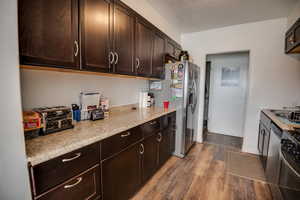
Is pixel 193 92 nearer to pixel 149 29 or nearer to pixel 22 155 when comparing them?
pixel 149 29

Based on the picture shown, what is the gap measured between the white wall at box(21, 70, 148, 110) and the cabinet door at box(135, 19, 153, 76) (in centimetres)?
38

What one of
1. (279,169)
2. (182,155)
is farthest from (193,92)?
(279,169)

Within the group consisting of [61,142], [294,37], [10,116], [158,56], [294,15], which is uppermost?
[294,15]

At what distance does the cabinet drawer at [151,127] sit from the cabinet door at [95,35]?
78 cm

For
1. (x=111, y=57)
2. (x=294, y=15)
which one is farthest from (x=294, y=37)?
(x=111, y=57)

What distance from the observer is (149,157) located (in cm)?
174

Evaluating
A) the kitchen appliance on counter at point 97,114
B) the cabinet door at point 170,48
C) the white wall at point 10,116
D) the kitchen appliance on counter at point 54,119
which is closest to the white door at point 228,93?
the cabinet door at point 170,48

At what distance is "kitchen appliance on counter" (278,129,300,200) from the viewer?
3.15ft

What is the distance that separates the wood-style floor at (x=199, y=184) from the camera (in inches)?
Answer: 63.4

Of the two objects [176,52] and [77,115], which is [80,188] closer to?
[77,115]

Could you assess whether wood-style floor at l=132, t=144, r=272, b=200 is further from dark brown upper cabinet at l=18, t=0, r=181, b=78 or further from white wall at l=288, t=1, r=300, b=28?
white wall at l=288, t=1, r=300, b=28

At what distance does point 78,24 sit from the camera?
43.8 inches

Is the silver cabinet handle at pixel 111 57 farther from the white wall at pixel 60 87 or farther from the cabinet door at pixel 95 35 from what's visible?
the white wall at pixel 60 87

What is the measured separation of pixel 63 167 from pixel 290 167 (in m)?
1.66
